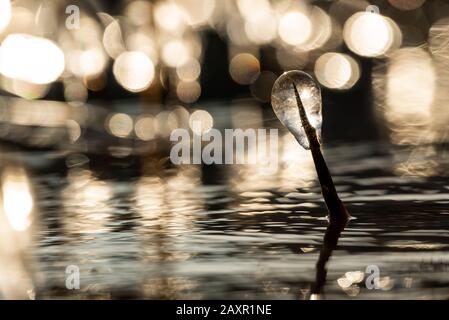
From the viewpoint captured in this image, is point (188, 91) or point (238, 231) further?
point (188, 91)

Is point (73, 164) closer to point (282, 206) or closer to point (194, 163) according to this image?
point (194, 163)

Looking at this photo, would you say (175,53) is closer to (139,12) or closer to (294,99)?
(139,12)

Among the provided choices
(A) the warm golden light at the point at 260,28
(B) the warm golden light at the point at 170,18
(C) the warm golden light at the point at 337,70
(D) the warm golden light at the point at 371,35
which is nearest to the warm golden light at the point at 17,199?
(C) the warm golden light at the point at 337,70

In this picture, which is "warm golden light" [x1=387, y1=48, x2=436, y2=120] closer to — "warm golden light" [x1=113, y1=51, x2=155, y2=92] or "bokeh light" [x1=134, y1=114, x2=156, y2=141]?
"bokeh light" [x1=134, y1=114, x2=156, y2=141]

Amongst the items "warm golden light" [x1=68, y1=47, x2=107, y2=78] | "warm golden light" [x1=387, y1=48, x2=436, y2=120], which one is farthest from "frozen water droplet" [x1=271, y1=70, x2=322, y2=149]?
"warm golden light" [x1=68, y1=47, x2=107, y2=78]

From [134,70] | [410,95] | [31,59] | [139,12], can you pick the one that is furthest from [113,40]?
[410,95]

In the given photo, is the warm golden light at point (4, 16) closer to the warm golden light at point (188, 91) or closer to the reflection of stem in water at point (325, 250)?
the warm golden light at point (188, 91)
